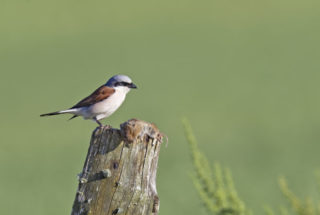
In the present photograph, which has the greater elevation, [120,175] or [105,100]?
[105,100]

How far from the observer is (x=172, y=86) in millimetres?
19578

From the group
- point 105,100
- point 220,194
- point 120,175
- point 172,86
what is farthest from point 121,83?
point 172,86

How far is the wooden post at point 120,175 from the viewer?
3623mm

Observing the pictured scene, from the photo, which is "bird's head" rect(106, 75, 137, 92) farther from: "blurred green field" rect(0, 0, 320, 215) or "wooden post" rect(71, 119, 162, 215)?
"blurred green field" rect(0, 0, 320, 215)

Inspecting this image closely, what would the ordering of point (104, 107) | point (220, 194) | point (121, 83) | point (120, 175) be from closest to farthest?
1. point (120, 175)
2. point (220, 194)
3. point (104, 107)
4. point (121, 83)

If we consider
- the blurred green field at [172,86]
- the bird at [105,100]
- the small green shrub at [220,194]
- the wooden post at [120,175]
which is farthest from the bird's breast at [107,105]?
the blurred green field at [172,86]

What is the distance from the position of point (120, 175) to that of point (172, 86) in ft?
52.4

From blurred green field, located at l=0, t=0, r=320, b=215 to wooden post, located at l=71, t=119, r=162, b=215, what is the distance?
6.57 m

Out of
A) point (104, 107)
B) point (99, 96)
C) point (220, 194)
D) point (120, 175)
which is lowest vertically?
point (120, 175)

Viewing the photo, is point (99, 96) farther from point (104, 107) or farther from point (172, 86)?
point (172, 86)

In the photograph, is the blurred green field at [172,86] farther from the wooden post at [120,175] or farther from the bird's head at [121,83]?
the wooden post at [120,175]

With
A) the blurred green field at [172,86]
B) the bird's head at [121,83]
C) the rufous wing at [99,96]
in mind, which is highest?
the blurred green field at [172,86]

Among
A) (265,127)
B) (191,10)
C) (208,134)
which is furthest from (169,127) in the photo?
(191,10)

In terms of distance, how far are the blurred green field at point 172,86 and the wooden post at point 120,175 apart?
6.57 m
